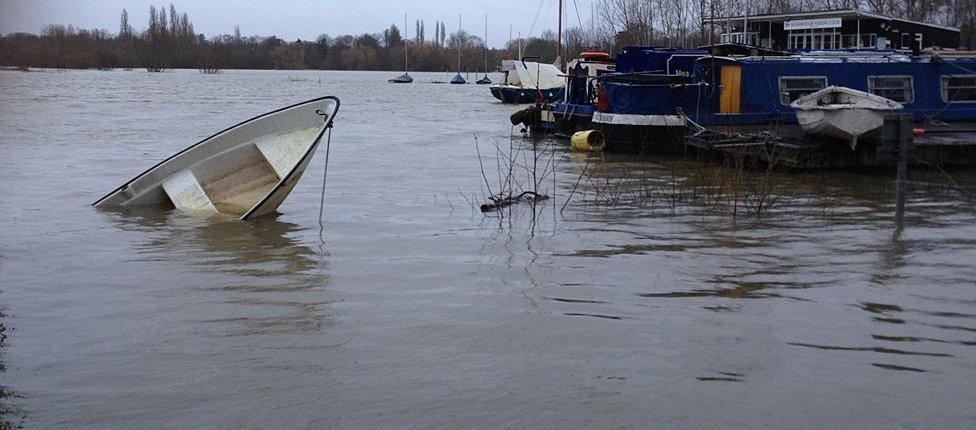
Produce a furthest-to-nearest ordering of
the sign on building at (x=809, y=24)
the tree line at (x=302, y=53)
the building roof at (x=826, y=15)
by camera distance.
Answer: the tree line at (x=302, y=53) < the sign on building at (x=809, y=24) < the building roof at (x=826, y=15)

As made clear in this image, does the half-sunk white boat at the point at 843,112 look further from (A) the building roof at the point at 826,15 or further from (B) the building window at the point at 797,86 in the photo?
(A) the building roof at the point at 826,15

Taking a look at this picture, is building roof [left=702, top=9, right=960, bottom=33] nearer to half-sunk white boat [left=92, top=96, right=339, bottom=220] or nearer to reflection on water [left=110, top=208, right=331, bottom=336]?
half-sunk white boat [left=92, top=96, right=339, bottom=220]

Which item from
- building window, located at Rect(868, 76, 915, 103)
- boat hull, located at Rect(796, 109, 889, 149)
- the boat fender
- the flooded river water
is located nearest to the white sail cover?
the boat fender

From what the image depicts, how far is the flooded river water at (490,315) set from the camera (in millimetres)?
5598

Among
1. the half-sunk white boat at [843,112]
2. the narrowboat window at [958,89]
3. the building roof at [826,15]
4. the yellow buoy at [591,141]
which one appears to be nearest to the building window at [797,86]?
the half-sunk white boat at [843,112]

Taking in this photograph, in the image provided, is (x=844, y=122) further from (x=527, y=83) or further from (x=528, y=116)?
(x=527, y=83)

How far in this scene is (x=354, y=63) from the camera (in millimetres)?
188500

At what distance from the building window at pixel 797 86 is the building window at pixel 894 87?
3.52 ft

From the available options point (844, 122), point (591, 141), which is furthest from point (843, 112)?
point (591, 141)

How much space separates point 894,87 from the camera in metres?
21.9

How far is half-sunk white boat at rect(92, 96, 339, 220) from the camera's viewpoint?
1348 centimetres

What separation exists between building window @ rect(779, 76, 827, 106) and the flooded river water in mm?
7151

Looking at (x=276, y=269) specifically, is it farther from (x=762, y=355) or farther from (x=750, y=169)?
(x=750, y=169)

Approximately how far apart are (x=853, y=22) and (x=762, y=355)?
2556cm
